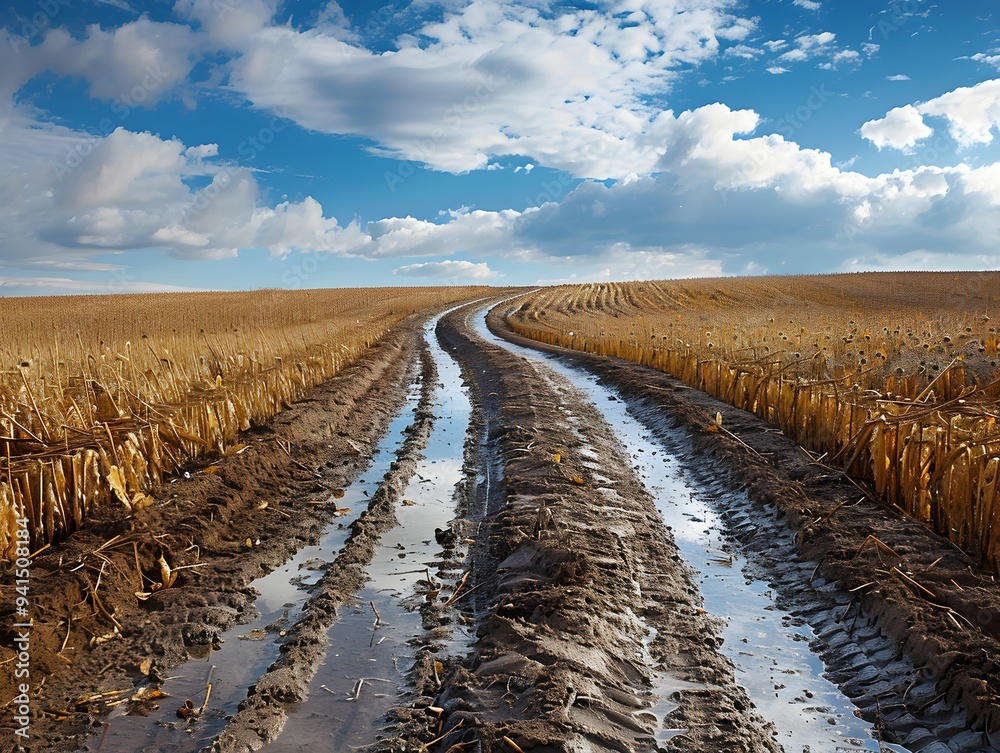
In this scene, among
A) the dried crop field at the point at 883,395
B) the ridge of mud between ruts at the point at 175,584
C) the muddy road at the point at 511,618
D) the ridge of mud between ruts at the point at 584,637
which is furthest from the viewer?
the dried crop field at the point at 883,395

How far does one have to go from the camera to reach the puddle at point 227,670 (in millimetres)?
3557

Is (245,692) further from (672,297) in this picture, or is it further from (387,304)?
(672,297)

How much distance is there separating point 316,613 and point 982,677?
396 cm

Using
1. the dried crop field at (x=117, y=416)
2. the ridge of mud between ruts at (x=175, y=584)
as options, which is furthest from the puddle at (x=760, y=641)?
the dried crop field at (x=117, y=416)

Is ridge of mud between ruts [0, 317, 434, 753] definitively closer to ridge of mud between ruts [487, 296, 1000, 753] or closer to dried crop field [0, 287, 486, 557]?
dried crop field [0, 287, 486, 557]

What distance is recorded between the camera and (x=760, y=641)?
453 cm

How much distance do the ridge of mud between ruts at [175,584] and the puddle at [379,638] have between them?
153mm

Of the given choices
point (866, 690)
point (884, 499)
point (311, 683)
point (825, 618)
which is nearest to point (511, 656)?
point (311, 683)

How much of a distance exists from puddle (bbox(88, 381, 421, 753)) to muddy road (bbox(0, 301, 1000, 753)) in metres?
0.02

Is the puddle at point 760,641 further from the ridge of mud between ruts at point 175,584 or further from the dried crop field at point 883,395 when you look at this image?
the ridge of mud between ruts at point 175,584

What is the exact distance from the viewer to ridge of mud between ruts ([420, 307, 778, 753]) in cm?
347

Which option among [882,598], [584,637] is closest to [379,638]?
[584,637]

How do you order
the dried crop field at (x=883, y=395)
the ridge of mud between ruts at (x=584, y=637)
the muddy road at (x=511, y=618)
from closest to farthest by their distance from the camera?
1. the ridge of mud between ruts at (x=584, y=637)
2. the muddy road at (x=511, y=618)
3. the dried crop field at (x=883, y=395)

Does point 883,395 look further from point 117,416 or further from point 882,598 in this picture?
point 117,416
